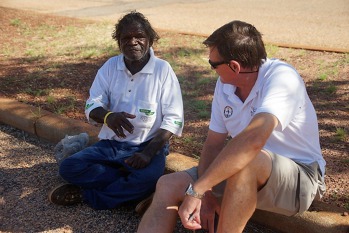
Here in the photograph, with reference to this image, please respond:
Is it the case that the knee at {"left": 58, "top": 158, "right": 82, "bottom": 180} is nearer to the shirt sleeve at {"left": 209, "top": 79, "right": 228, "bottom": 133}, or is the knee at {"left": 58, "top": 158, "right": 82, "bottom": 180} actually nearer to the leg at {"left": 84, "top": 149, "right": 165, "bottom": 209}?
the leg at {"left": 84, "top": 149, "right": 165, "bottom": 209}

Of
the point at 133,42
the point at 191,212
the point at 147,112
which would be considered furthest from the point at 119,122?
the point at 191,212

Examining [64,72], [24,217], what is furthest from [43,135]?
[64,72]

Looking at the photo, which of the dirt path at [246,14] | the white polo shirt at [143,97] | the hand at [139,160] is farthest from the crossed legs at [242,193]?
the dirt path at [246,14]

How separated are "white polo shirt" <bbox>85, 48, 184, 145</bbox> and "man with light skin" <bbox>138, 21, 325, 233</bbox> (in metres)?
0.47

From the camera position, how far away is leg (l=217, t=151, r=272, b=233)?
8.46 feet

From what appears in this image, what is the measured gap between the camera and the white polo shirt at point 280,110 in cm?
268

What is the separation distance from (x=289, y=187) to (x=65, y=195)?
1586mm

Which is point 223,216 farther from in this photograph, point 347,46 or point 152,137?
point 347,46

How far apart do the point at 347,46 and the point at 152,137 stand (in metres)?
4.31

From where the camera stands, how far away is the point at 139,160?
341 centimetres

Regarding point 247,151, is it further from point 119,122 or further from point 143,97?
point 143,97

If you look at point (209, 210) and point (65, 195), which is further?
point (65, 195)

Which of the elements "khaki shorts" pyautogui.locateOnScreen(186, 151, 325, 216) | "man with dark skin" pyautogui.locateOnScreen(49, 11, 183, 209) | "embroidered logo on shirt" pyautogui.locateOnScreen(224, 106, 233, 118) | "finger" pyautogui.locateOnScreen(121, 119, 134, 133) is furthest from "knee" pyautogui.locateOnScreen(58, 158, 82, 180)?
"khaki shorts" pyautogui.locateOnScreen(186, 151, 325, 216)

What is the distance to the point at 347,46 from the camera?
6.99 metres
